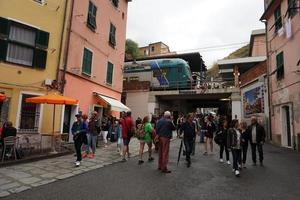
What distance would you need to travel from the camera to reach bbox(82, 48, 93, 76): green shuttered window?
13938mm

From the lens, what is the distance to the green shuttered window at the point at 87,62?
13.9 meters

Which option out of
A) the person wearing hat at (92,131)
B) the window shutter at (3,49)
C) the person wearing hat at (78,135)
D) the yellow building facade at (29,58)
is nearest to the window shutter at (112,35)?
the yellow building facade at (29,58)

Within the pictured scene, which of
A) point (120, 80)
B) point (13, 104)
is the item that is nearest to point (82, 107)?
point (13, 104)

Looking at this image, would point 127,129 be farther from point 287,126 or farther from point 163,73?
point 163,73

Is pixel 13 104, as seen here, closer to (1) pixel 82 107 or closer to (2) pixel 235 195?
(1) pixel 82 107

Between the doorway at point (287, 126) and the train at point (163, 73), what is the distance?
36.5 ft

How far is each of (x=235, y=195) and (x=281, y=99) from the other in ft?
36.4

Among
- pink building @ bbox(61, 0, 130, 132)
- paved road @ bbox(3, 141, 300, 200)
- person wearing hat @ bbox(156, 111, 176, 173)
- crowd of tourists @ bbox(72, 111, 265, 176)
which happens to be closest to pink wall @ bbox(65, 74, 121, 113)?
pink building @ bbox(61, 0, 130, 132)

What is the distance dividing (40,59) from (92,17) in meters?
5.04

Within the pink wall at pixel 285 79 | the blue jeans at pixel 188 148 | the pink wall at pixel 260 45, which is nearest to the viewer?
the blue jeans at pixel 188 148

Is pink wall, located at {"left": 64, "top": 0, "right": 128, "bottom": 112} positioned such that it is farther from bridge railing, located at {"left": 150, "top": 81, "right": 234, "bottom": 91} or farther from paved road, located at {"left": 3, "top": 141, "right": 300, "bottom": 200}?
bridge railing, located at {"left": 150, "top": 81, "right": 234, "bottom": 91}

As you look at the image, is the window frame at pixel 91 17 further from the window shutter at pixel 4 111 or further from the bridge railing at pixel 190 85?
the bridge railing at pixel 190 85

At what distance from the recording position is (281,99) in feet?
46.8

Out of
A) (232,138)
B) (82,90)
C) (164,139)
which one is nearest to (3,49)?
(82,90)
